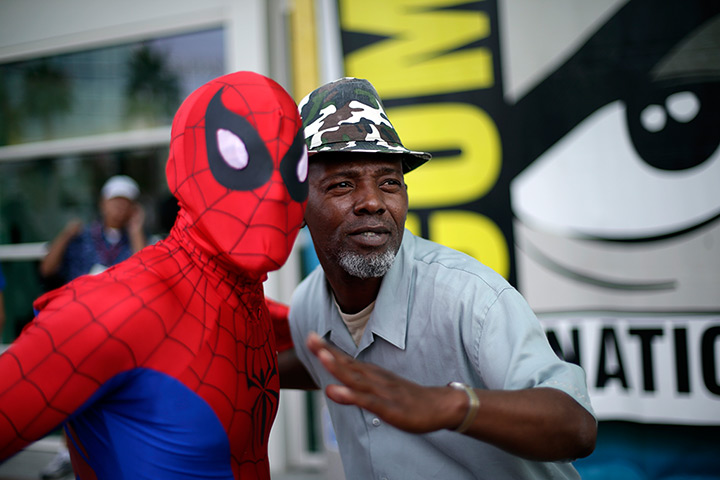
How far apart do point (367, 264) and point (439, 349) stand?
303 millimetres

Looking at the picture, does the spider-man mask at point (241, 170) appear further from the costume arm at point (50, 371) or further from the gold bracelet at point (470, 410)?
the gold bracelet at point (470, 410)

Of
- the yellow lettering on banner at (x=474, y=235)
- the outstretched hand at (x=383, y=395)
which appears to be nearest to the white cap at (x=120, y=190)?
the yellow lettering on banner at (x=474, y=235)

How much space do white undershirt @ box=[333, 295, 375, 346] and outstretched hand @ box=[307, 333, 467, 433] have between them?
2.50 ft

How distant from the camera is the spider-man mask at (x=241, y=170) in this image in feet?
3.57

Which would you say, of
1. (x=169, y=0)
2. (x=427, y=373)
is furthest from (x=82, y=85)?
(x=427, y=373)

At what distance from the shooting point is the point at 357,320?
1.74 m

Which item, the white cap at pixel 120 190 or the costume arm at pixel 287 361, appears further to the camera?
the white cap at pixel 120 190

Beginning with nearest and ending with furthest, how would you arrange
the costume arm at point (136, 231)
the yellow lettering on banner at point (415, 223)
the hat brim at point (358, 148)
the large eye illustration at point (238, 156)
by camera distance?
the large eye illustration at point (238, 156) → the hat brim at point (358, 148) → the yellow lettering on banner at point (415, 223) → the costume arm at point (136, 231)

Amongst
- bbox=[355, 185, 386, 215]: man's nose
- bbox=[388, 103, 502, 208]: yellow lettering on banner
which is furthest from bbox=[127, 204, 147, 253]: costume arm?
bbox=[355, 185, 386, 215]: man's nose

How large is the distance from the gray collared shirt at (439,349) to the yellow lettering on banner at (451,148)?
1.70 meters

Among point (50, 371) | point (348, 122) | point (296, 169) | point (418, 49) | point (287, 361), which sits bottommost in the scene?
point (287, 361)

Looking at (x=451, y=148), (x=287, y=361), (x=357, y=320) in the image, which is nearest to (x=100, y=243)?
(x=451, y=148)

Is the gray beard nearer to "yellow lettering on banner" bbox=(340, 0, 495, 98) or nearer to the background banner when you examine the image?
the background banner

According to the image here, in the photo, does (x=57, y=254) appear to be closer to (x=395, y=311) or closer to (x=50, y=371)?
(x=395, y=311)
